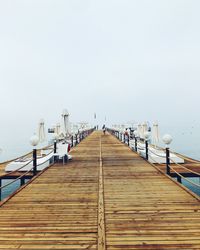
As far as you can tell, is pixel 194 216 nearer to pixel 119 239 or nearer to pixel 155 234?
pixel 155 234

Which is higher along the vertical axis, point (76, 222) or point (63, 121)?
point (63, 121)

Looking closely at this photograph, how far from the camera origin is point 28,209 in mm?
5176

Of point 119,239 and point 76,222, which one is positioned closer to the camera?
point 119,239

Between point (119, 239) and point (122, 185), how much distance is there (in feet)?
11.6

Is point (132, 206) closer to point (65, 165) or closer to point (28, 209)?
point (28, 209)

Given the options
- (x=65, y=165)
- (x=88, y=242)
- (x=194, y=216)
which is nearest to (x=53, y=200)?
(x=88, y=242)

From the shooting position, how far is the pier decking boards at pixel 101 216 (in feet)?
12.1

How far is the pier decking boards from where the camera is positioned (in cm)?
369

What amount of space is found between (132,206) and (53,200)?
2.02 meters

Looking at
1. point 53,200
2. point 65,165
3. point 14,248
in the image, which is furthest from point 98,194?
point 65,165

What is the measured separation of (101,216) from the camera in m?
4.63

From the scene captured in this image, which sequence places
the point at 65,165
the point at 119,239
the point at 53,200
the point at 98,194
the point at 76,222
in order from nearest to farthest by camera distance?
the point at 119,239
the point at 76,222
the point at 53,200
the point at 98,194
the point at 65,165

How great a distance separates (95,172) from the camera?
30.8 feet

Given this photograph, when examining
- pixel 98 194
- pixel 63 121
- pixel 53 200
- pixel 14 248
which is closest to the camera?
pixel 14 248
